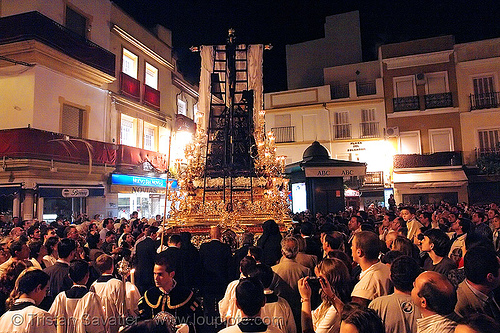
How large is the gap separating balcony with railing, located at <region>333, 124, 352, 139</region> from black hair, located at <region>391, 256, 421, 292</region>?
23.4 metres

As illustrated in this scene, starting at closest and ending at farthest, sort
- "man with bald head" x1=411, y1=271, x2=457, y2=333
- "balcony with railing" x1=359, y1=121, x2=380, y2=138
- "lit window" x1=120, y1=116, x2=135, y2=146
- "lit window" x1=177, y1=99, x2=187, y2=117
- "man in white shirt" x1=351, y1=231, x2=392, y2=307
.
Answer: "man with bald head" x1=411, y1=271, x2=457, y2=333 → "man in white shirt" x1=351, y1=231, x2=392, y2=307 → "lit window" x1=120, y1=116, x2=135, y2=146 → "balcony with railing" x1=359, y1=121, x2=380, y2=138 → "lit window" x1=177, y1=99, x2=187, y2=117

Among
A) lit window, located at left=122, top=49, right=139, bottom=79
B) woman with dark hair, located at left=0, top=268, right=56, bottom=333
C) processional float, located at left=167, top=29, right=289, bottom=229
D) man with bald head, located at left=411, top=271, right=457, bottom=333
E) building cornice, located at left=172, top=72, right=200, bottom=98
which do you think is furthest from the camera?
building cornice, located at left=172, top=72, right=200, bottom=98

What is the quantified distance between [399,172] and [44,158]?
66.3 ft

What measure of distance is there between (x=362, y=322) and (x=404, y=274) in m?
→ 0.93

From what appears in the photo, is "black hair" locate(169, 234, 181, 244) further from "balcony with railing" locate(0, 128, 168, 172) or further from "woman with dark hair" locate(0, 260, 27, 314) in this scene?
"balcony with railing" locate(0, 128, 168, 172)

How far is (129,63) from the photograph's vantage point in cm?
2012

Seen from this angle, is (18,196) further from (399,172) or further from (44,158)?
(399,172)

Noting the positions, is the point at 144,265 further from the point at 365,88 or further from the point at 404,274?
the point at 365,88

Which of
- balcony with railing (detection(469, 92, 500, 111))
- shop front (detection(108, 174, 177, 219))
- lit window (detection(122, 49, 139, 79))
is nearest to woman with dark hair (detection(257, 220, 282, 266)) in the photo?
shop front (detection(108, 174, 177, 219))

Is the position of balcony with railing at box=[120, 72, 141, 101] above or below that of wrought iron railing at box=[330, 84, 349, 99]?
below

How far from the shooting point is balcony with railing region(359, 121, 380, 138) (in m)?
24.9

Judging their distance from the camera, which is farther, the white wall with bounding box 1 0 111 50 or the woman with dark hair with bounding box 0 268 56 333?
the white wall with bounding box 1 0 111 50

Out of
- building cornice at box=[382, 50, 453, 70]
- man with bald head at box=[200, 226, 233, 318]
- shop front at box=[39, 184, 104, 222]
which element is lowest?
man with bald head at box=[200, 226, 233, 318]

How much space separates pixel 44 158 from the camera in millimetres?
13531
